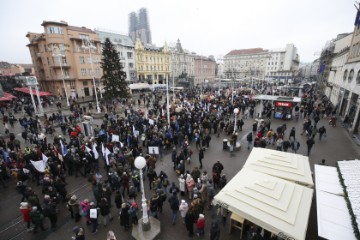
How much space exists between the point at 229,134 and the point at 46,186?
1405 centimetres

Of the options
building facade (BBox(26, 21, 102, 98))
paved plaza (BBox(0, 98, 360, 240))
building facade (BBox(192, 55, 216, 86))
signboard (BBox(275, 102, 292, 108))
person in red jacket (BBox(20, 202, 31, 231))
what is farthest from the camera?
building facade (BBox(192, 55, 216, 86))

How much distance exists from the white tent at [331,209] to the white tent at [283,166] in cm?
54

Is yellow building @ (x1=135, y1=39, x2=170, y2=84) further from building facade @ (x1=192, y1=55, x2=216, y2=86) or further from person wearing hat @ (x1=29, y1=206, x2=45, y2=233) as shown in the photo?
person wearing hat @ (x1=29, y1=206, x2=45, y2=233)

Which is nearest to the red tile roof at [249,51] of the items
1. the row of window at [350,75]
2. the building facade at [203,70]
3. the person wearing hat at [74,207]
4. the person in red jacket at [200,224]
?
the building facade at [203,70]

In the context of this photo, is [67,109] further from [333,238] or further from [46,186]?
[333,238]

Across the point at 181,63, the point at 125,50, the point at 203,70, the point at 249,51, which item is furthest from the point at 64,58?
the point at 249,51

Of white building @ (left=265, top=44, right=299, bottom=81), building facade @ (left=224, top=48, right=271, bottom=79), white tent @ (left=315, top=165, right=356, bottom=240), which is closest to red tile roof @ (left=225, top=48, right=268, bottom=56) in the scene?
building facade @ (left=224, top=48, right=271, bottom=79)

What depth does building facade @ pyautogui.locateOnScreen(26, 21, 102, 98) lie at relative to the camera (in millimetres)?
34812

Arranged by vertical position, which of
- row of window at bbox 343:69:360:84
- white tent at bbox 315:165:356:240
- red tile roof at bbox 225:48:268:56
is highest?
red tile roof at bbox 225:48:268:56

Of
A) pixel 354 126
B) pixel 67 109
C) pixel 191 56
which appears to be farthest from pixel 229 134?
pixel 191 56

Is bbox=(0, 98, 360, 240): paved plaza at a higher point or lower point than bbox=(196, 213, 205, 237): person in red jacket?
lower

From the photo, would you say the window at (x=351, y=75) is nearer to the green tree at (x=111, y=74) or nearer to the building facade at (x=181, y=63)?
the green tree at (x=111, y=74)

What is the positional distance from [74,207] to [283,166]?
29.5 ft

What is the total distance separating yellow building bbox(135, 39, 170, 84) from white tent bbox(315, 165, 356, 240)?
154ft
